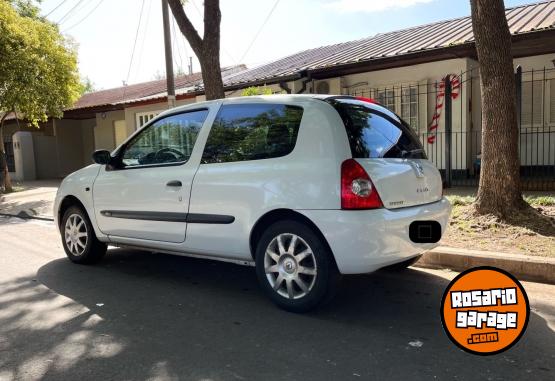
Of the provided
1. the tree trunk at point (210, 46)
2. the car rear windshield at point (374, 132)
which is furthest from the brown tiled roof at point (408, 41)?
the car rear windshield at point (374, 132)

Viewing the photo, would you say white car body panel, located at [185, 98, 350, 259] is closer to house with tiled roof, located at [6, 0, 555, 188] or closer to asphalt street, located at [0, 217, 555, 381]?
asphalt street, located at [0, 217, 555, 381]

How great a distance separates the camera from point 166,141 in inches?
199

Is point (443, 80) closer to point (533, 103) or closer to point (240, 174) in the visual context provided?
point (533, 103)

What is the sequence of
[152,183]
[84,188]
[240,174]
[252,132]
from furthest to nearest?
[84,188] → [152,183] → [252,132] → [240,174]

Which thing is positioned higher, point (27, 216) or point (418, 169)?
point (418, 169)

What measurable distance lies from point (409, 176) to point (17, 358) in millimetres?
3105

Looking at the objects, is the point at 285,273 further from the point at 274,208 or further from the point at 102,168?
the point at 102,168

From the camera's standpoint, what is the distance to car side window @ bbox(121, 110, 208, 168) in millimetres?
4789

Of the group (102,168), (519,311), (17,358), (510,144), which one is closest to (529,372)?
(519,311)

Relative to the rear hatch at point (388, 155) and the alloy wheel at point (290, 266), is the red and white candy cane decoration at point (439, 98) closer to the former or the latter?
the rear hatch at point (388, 155)

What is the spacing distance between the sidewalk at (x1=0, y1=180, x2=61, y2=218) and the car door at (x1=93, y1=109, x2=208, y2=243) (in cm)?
582

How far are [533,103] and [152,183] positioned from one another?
9898mm

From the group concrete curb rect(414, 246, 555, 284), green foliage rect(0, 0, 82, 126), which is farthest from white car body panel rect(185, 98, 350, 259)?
green foliage rect(0, 0, 82, 126)

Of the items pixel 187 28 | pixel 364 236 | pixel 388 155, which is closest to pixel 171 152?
pixel 388 155
